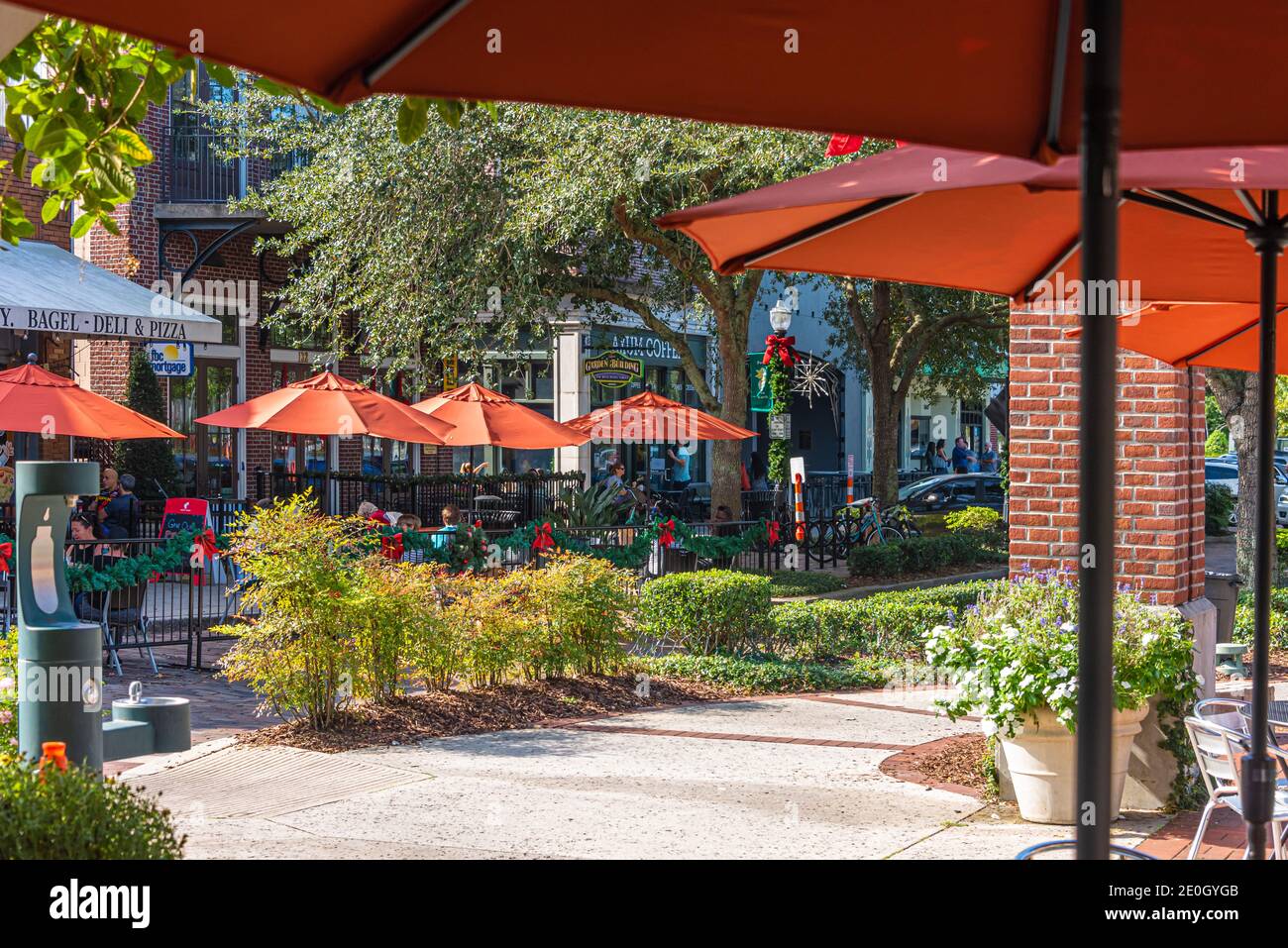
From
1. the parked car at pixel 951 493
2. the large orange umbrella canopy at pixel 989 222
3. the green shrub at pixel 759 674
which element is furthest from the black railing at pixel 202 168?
the large orange umbrella canopy at pixel 989 222

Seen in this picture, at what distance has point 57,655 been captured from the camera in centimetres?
439

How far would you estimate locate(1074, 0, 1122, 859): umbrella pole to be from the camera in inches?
90.4

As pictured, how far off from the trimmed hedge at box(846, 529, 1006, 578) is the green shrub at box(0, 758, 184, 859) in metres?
17.5

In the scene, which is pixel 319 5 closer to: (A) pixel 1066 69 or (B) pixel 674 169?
(A) pixel 1066 69

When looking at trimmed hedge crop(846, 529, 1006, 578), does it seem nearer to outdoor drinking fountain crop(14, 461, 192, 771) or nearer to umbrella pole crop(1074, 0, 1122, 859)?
outdoor drinking fountain crop(14, 461, 192, 771)

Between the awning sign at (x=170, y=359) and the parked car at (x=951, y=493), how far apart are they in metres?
18.4

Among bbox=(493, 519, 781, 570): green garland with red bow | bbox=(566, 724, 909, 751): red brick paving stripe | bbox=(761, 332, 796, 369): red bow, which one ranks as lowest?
bbox=(566, 724, 909, 751): red brick paving stripe

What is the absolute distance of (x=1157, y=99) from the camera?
10.3 ft

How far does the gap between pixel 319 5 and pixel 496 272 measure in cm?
1742

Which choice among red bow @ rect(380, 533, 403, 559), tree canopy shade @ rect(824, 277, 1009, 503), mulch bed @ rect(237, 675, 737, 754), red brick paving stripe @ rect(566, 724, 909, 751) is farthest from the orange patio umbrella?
tree canopy shade @ rect(824, 277, 1009, 503)

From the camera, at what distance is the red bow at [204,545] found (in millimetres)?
12344

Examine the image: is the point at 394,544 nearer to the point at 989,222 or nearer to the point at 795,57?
the point at 989,222
